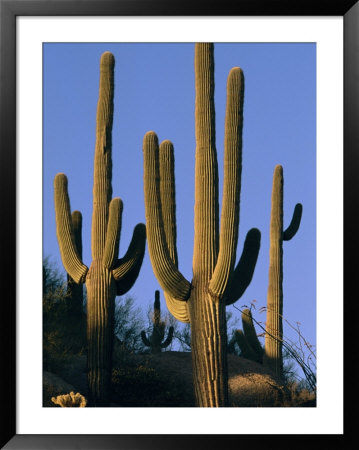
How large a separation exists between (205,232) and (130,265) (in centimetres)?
176

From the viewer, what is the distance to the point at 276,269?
11.1 m

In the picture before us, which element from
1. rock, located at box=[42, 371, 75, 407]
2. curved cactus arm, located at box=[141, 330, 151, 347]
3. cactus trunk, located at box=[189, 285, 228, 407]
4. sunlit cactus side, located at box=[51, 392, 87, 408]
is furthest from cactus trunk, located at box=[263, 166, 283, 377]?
sunlit cactus side, located at box=[51, 392, 87, 408]

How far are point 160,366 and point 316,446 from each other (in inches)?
172

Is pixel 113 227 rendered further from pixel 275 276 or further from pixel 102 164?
pixel 275 276

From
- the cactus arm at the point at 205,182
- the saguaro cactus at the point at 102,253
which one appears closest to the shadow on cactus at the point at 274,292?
the cactus arm at the point at 205,182

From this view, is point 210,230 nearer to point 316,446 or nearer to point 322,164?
point 322,164

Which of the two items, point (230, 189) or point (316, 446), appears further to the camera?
point (230, 189)

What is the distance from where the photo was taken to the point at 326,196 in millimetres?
6219

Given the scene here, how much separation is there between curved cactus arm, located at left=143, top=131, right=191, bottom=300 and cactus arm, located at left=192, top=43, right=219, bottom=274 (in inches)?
14.4

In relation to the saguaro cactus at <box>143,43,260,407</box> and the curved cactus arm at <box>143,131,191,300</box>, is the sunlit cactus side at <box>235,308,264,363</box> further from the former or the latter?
the curved cactus arm at <box>143,131,191,300</box>

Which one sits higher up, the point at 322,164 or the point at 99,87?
the point at 99,87
